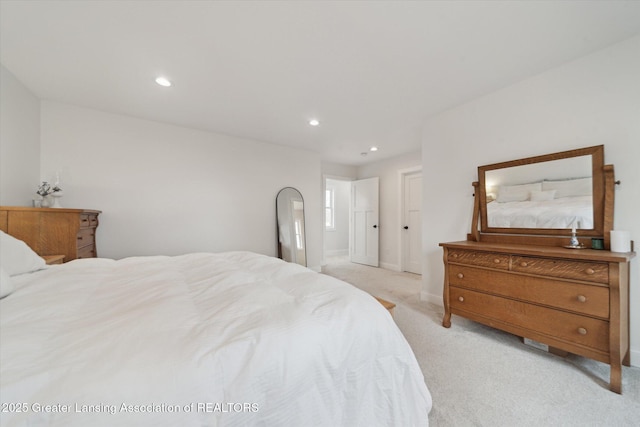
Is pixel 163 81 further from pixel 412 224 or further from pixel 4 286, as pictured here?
pixel 412 224

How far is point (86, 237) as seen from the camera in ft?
8.30

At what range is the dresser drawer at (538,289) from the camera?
156 cm

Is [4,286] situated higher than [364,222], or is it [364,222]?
[364,222]

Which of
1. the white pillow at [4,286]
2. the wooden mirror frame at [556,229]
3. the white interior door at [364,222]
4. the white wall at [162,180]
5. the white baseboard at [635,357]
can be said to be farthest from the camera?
the white interior door at [364,222]

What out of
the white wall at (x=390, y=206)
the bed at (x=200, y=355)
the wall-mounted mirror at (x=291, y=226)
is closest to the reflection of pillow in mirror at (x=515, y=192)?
the bed at (x=200, y=355)

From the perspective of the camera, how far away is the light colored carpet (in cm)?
131

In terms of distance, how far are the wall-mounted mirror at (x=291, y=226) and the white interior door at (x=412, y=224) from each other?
2081mm

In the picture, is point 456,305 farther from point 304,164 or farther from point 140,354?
point 304,164

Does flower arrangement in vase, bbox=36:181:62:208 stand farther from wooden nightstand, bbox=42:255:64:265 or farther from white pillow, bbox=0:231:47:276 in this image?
→ white pillow, bbox=0:231:47:276

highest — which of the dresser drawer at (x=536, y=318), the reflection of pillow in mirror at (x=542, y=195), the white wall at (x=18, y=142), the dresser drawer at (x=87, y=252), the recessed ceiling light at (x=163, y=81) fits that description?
the recessed ceiling light at (x=163, y=81)

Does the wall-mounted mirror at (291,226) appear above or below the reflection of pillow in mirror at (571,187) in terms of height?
below

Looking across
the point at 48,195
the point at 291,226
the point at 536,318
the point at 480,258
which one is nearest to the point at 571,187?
the point at 480,258

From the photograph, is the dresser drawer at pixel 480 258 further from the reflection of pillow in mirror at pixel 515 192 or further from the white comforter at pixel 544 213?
the reflection of pillow in mirror at pixel 515 192

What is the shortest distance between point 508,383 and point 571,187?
1668 millimetres
